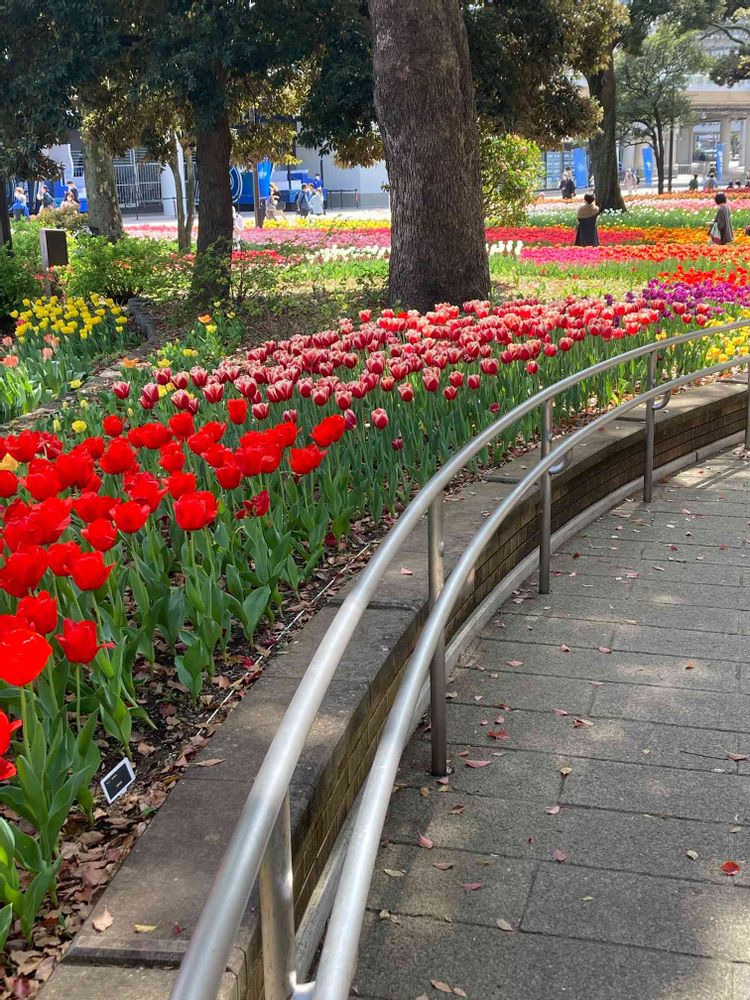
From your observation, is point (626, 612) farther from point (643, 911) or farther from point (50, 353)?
point (50, 353)

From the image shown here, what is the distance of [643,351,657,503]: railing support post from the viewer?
6.60m

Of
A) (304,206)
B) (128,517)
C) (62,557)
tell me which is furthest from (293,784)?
(304,206)

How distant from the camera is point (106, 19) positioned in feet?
A: 40.9

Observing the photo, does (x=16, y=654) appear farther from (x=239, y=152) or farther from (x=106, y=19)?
(x=239, y=152)

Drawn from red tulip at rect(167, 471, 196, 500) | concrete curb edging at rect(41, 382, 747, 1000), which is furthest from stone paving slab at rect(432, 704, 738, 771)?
red tulip at rect(167, 471, 196, 500)

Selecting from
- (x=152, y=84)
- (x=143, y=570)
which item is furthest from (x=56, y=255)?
(x=143, y=570)

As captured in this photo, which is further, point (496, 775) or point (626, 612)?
point (626, 612)

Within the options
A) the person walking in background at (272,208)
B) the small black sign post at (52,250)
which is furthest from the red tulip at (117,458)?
the person walking in background at (272,208)

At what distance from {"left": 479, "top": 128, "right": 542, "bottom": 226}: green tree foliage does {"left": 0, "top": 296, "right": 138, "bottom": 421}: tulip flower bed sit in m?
8.10

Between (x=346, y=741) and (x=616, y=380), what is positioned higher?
(x=616, y=380)

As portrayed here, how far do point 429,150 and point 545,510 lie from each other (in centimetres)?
545

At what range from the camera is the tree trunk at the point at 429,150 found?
9.43m

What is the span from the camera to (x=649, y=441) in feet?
22.1

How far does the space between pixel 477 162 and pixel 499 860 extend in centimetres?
810
